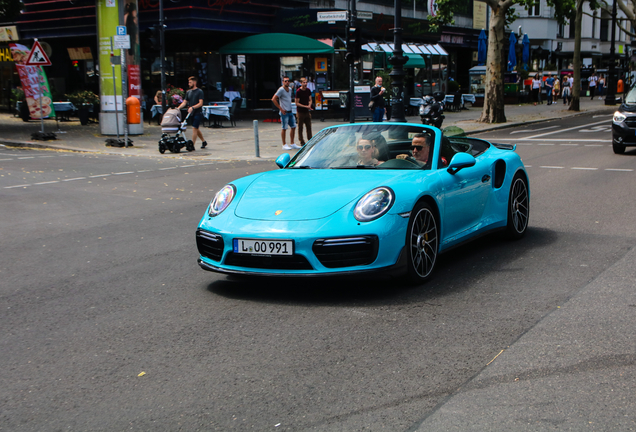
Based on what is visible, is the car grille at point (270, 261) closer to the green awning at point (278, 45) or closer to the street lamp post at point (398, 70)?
the street lamp post at point (398, 70)

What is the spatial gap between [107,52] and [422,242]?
65.0 feet

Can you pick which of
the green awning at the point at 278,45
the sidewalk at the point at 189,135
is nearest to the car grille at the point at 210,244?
the sidewalk at the point at 189,135

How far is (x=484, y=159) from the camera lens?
6.86m

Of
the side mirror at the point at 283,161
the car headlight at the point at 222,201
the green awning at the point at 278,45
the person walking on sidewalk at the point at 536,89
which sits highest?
the green awning at the point at 278,45

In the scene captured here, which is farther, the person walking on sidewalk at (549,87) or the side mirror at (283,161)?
the person walking on sidewalk at (549,87)

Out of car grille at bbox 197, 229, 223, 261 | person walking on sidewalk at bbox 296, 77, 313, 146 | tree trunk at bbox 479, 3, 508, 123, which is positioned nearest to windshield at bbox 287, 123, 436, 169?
car grille at bbox 197, 229, 223, 261

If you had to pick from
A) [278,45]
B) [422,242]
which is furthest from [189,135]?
[422,242]

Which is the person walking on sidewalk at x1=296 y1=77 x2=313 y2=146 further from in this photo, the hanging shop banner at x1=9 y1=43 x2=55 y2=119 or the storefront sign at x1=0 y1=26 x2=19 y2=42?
the storefront sign at x1=0 y1=26 x2=19 y2=42

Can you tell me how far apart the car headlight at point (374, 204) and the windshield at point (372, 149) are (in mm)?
753

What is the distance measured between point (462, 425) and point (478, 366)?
741 mm

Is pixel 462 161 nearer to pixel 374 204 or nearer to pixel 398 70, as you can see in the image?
pixel 374 204

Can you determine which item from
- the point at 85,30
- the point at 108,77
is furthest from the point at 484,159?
the point at 85,30

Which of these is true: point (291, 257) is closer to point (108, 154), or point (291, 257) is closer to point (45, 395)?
point (45, 395)

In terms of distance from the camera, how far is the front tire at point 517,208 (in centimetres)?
716
